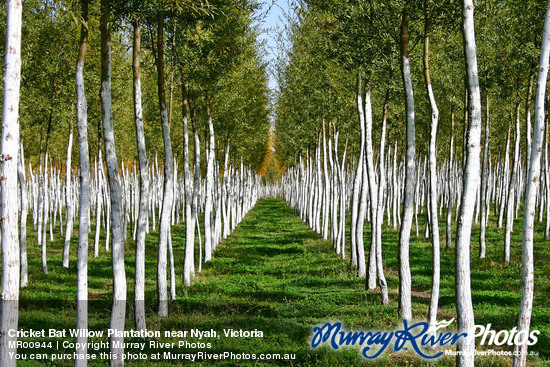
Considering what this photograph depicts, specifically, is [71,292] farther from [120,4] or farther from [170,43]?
[120,4]

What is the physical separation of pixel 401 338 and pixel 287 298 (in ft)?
13.5

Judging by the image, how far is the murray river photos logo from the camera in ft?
27.5

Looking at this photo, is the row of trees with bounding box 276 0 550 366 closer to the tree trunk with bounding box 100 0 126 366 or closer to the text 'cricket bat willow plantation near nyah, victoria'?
the text 'cricket bat willow plantation near nyah, victoria'

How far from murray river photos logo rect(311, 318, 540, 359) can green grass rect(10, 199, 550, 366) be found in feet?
0.73

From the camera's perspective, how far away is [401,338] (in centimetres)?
→ 874

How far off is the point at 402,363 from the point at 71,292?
32.4 feet

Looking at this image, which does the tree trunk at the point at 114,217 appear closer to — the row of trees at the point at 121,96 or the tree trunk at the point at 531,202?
the row of trees at the point at 121,96

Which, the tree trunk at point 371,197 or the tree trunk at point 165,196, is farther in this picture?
the tree trunk at point 371,197

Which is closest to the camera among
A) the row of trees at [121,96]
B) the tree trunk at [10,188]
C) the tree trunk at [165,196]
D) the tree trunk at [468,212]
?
the tree trunk at [10,188]

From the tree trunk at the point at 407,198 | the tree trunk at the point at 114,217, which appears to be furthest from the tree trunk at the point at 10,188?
the tree trunk at the point at 407,198

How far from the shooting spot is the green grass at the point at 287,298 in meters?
8.59

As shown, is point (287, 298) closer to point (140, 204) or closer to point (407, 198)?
point (407, 198)

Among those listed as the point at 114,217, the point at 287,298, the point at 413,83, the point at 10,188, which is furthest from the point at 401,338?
the point at 413,83

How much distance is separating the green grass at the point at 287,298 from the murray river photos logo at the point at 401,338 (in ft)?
0.73
